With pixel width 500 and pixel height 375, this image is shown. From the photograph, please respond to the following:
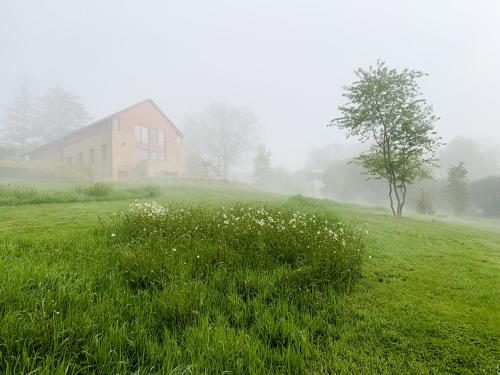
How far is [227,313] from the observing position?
110 inches

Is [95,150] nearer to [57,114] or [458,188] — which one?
[57,114]

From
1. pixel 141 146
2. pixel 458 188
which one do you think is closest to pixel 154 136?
pixel 141 146

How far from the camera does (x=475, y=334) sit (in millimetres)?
2582

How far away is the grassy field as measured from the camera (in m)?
2.11

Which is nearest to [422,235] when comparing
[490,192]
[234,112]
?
[490,192]

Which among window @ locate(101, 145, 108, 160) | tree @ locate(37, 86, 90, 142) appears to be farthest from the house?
tree @ locate(37, 86, 90, 142)

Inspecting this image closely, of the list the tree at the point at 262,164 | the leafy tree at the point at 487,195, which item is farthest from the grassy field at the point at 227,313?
the tree at the point at 262,164

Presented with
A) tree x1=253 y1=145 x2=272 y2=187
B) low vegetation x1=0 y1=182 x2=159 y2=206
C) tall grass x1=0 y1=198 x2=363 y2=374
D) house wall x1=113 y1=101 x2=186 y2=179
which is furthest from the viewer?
tree x1=253 y1=145 x2=272 y2=187

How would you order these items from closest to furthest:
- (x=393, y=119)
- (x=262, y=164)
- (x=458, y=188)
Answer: (x=393, y=119)
(x=458, y=188)
(x=262, y=164)

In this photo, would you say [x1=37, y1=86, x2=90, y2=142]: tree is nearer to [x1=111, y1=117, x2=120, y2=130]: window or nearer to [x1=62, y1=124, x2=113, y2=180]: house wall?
[x1=62, y1=124, x2=113, y2=180]: house wall

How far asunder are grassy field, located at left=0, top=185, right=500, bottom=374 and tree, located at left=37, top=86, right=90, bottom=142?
2554 inches

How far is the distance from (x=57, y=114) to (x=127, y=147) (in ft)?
116

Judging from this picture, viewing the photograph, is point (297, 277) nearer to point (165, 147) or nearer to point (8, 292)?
point (8, 292)

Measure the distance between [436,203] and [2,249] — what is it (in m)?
41.7
